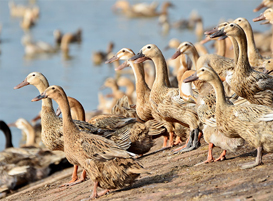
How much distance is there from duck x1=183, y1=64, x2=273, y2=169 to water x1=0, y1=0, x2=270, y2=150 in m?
8.87

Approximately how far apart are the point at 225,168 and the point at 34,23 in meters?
28.5

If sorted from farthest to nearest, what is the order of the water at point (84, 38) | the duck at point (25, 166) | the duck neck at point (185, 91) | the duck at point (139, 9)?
1. the duck at point (139, 9)
2. the water at point (84, 38)
3. the duck at point (25, 166)
4. the duck neck at point (185, 91)

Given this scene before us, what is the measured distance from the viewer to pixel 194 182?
5.52m

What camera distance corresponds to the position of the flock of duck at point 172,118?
560 centimetres

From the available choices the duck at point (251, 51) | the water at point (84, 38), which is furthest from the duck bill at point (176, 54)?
the water at point (84, 38)

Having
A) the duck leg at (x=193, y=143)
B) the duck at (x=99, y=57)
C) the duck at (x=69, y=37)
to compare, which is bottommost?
the duck leg at (x=193, y=143)

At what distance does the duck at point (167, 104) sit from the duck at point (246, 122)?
4.90 feet

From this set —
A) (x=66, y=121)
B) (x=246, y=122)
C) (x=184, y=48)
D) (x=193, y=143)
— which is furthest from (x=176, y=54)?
(x=246, y=122)

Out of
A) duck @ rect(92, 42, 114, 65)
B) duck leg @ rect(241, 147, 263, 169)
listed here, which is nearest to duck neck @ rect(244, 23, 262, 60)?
duck leg @ rect(241, 147, 263, 169)

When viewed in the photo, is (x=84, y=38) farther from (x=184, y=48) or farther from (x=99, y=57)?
(x=184, y=48)

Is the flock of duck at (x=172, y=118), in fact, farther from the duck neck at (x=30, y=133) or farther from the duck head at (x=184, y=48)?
A: the duck neck at (x=30, y=133)

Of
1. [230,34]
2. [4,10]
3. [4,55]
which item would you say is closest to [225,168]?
[230,34]

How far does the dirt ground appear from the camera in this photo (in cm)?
497

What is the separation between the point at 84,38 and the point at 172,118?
22.5 metres
